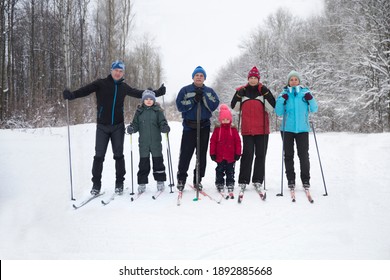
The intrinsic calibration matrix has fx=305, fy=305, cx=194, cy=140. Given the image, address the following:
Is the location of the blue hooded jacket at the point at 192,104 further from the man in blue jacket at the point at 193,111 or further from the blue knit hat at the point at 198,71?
the blue knit hat at the point at 198,71

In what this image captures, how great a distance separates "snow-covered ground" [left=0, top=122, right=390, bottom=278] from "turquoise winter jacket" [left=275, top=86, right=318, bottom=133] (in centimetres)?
103

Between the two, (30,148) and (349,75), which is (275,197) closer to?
(30,148)

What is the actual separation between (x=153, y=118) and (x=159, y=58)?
17995 millimetres

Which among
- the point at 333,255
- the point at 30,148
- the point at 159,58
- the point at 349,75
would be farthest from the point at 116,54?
the point at 333,255

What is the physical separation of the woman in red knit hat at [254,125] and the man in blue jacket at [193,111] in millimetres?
505

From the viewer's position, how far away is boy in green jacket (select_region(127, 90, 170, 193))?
4.77 meters

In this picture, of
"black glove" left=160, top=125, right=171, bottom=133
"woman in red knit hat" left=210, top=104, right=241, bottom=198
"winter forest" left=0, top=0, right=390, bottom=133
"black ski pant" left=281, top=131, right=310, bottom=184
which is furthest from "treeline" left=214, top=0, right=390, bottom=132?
"black glove" left=160, top=125, right=171, bottom=133

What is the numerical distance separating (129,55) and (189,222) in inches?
619

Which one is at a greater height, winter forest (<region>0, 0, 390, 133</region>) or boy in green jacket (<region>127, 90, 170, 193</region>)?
winter forest (<region>0, 0, 390, 133</region>)

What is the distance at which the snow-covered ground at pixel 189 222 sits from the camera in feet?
9.99

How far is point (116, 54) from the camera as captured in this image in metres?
15.7

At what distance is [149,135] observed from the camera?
15.8 feet

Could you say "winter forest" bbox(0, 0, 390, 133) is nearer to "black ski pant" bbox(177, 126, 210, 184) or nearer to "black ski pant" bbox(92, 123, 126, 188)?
"black ski pant" bbox(92, 123, 126, 188)

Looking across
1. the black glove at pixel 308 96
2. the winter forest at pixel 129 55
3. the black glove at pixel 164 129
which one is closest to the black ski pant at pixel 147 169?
the black glove at pixel 164 129
